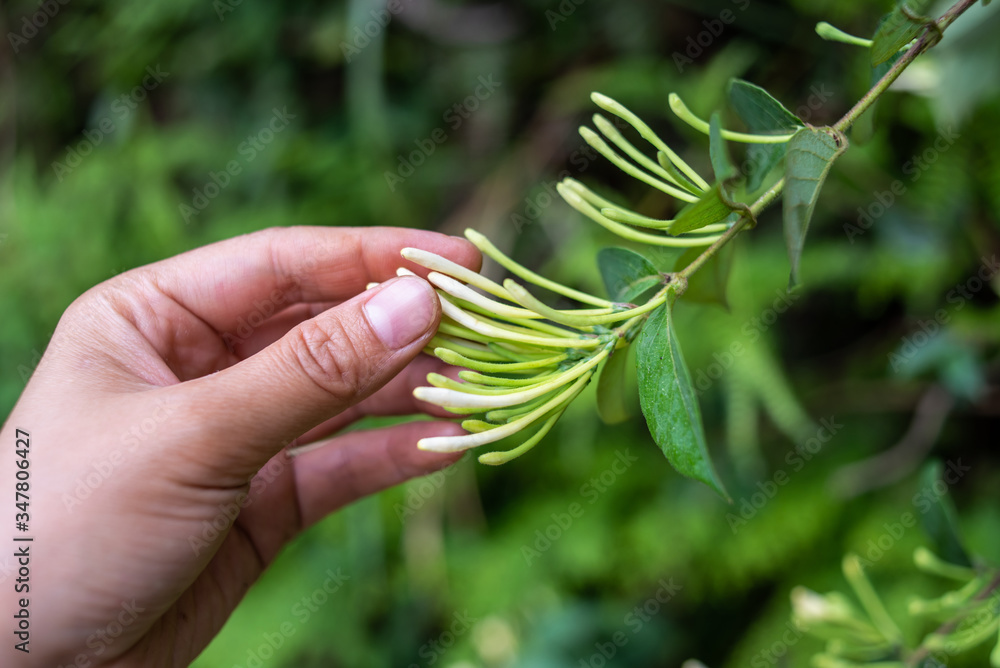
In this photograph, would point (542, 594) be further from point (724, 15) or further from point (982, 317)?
point (724, 15)

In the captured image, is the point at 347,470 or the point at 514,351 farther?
the point at 347,470

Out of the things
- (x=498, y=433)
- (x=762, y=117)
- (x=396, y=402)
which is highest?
(x=762, y=117)

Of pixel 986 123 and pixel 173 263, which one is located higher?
pixel 986 123

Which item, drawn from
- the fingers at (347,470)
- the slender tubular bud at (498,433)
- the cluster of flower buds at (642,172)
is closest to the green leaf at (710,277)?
the cluster of flower buds at (642,172)

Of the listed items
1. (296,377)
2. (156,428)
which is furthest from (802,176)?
(156,428)

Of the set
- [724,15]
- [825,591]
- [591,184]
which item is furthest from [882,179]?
[825,591]

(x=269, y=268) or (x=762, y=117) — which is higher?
(x=762, y=117)

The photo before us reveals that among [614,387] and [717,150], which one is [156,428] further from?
[717,150]
